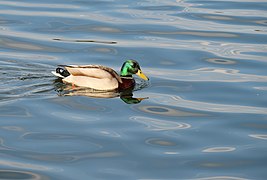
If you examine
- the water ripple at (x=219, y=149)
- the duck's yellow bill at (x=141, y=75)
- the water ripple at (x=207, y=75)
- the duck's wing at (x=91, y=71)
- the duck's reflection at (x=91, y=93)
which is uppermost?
the duck's wing at (x=91, y=71)

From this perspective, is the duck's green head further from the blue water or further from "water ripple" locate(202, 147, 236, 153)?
"water ripple" locate(202, 147, 236, 153)

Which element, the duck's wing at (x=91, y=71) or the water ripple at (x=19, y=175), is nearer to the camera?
the water ripple at (x=19, y=175)

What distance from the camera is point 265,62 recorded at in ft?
51.4

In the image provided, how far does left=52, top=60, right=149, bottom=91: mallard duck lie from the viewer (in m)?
14.3

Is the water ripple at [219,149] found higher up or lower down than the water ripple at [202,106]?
higher up

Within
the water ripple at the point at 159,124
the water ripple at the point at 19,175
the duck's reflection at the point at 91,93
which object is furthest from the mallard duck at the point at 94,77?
the water ripple at the point at 19,175

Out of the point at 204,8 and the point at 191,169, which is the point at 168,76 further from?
the point at 204,8

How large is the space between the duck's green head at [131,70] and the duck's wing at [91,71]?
252mm

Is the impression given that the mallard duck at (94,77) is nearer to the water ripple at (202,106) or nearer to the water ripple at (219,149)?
the water ripple at (202,106)

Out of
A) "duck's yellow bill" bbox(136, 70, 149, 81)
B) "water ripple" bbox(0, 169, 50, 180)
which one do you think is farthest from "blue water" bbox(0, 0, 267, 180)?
"duck's yellow bill" bbox(136, 70, 149, 81)

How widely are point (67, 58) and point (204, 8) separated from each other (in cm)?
580

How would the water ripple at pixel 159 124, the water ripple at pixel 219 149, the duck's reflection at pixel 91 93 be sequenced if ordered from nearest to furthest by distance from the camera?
1. the water ripple at pixel 219 149
2. the water ripple at pixel 159 124
3. the duck's reflection at pixel 91 93

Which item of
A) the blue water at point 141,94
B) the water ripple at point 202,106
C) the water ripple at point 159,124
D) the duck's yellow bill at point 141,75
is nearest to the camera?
the blue water at point 141,94

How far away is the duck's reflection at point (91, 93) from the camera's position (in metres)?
13.6
